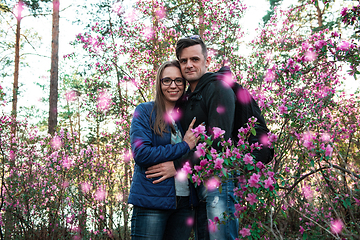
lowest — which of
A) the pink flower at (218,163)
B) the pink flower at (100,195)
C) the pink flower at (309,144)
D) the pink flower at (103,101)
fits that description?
the pink flower at (100,195)

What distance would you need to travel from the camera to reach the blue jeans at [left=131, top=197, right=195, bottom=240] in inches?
71.2

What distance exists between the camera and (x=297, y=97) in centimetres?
278

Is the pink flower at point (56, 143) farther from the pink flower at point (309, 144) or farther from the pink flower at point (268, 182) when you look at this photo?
the pink flower at point (309, 144)

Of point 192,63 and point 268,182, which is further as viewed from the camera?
point 192,63

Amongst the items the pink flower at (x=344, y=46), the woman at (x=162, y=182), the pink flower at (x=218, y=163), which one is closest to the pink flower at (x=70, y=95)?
the woman at (x=162, y=182)

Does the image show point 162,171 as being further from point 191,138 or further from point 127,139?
point 127,139

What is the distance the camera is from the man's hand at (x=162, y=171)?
1.83 m

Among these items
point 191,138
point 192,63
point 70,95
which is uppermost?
point 70,95

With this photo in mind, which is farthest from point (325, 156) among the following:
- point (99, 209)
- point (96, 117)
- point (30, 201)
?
point (96, 117)

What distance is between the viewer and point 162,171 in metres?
1.84

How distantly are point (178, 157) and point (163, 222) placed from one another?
19.0 inches

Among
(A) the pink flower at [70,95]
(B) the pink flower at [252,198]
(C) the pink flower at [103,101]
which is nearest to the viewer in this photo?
(B) the pink flower at [252,198]

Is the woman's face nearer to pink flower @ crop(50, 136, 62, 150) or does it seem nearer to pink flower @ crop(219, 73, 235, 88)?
pink flower @ crop(219, 73, 235, 88)

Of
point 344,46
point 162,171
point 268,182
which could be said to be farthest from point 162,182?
point 344,46
